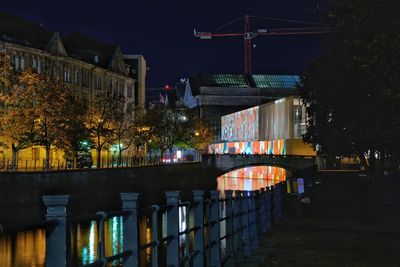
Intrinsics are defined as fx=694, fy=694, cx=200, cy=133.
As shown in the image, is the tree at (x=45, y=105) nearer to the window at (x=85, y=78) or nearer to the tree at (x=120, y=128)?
the tree at (x=120, y=128)

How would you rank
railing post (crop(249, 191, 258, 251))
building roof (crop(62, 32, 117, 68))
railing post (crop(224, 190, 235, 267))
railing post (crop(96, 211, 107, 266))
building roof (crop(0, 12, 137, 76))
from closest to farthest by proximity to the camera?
railing post (crop(96, 211, 107, 266))
railing post (crop(224, 190, 235, 267))
railing post (crop(249, 191, 258, 251))
building roof (crop(0, 12, 137, 76))
building roof (crop(62, 32, 117, 68))

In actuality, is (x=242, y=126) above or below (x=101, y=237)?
above

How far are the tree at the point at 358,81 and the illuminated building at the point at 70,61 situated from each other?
30.9 m

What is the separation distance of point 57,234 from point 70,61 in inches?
3447

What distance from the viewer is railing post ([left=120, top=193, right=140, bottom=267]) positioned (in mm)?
7121

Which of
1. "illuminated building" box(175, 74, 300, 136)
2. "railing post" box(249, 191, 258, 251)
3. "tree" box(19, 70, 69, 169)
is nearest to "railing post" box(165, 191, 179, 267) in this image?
"railing post" box(249, 191, 258, 251)

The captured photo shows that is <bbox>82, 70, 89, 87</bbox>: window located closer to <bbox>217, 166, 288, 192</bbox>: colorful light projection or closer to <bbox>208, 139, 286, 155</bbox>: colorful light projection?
<bbox>217, 166, 288, 192</bbox>: colorful light projection

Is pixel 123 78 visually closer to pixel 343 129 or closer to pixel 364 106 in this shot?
pixel 343 129

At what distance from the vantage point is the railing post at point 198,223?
11.1 metres

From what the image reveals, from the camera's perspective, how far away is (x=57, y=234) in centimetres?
538

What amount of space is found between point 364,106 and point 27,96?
3373cm

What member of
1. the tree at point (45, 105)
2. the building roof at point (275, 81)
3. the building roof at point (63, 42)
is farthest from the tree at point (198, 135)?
the tree at point (45, 105)

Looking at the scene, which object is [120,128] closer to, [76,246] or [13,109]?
[13,109]

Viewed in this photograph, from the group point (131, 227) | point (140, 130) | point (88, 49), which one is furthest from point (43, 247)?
point (88, 49)
